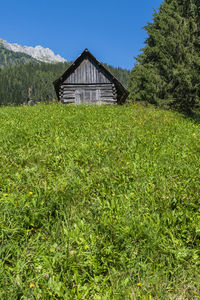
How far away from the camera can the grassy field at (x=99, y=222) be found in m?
2.16

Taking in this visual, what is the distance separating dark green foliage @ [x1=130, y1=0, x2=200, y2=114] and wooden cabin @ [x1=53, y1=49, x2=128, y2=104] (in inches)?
181

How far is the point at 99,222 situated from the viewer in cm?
292

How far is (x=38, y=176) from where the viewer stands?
4.03 m

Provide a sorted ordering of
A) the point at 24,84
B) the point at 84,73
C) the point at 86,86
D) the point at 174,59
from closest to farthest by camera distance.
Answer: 1. the point at 84,73
2. the point at 86,86
3. the point at 174,59
4. the point at 24,84

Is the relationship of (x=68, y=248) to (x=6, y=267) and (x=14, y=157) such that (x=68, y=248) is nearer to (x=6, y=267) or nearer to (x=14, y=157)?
(x=6, y=267)

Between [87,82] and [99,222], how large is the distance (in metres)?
19.6

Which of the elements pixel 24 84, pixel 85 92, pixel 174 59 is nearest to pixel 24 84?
pixel 24 84

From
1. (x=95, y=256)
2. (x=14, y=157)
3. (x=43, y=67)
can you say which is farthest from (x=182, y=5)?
(x=43, y=67)

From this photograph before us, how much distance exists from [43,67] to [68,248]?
21733 centimetres

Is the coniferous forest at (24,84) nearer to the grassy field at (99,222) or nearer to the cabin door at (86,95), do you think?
the cabin door at (86,95)

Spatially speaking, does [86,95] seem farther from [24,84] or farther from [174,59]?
[24,84]

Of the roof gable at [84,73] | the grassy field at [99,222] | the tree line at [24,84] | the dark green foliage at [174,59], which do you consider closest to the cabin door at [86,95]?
the roof gable at [84,73]

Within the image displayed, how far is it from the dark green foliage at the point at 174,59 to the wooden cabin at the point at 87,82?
461 cm

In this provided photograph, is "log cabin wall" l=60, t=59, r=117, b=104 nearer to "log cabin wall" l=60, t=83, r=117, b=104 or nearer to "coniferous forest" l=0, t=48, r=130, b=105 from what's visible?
"log cabin wall" l=60, t=83, r=117, b=104
